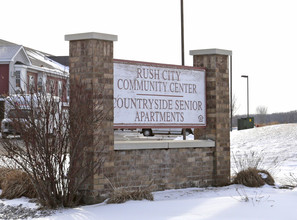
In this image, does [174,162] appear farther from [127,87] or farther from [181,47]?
[181,47]

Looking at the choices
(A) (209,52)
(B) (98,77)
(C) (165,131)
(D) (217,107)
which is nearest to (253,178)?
(D) (217,107)

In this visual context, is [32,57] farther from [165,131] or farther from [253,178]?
[253,178]

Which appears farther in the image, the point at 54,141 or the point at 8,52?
the point at 8,52

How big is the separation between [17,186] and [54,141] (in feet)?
7.19

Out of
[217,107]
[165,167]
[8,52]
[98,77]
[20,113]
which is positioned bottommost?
[165,167]

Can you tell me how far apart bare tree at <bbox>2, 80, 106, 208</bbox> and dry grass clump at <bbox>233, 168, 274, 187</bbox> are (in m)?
4.28

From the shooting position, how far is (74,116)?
10.0 metres

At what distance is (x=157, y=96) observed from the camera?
12.5 m

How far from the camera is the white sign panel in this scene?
1174 cm

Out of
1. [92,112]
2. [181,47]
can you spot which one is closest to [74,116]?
[92,112]

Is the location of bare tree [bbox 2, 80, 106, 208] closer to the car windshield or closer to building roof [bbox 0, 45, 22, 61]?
the car windshield

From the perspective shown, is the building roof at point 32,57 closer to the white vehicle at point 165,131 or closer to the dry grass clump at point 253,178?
the white vehicle at point 165,131

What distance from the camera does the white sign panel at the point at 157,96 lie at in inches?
462

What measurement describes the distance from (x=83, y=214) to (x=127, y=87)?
3428 mm
